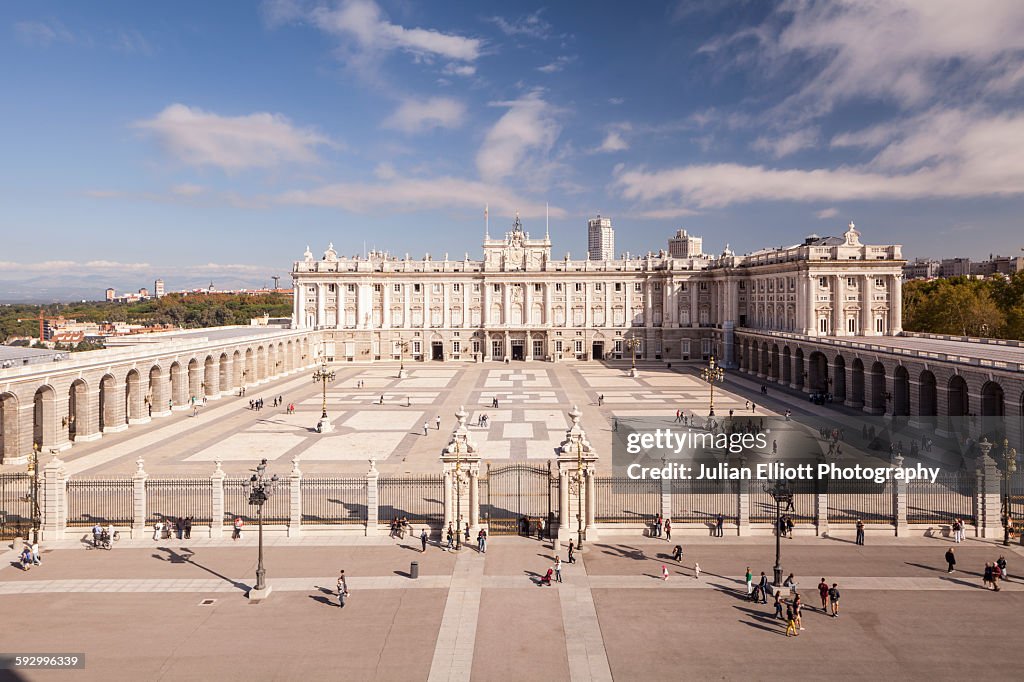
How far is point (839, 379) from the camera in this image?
5838 centimetres

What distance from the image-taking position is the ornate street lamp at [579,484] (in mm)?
24500

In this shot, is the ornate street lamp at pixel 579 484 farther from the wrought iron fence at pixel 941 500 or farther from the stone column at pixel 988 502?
the stone column at pixel 988 502

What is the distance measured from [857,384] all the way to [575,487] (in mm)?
39587

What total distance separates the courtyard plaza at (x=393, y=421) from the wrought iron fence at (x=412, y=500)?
3225 mm

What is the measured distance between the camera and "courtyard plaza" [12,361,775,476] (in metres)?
37.4

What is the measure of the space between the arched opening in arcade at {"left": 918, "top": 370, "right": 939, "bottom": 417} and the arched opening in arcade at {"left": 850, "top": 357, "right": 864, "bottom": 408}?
8026 millimetres

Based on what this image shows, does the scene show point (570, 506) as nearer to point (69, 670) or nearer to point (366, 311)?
point (69, 670)

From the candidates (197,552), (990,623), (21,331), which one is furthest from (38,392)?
(21,331)

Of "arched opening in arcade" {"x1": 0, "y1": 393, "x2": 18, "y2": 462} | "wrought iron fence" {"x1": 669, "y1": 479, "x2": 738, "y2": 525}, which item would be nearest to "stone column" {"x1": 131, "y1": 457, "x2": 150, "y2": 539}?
"arched opening in arcade" {"x1": 0, "y1": 393, "x2": 18, "y2": 462}

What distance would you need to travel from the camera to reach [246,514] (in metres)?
28.1

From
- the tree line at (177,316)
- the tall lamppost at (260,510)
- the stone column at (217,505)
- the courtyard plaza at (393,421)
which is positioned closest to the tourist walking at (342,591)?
the tall lamppost at (260,510)

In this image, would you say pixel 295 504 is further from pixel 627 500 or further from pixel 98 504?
pixel 627 500

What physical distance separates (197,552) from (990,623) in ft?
83.8

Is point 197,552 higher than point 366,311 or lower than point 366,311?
lower
